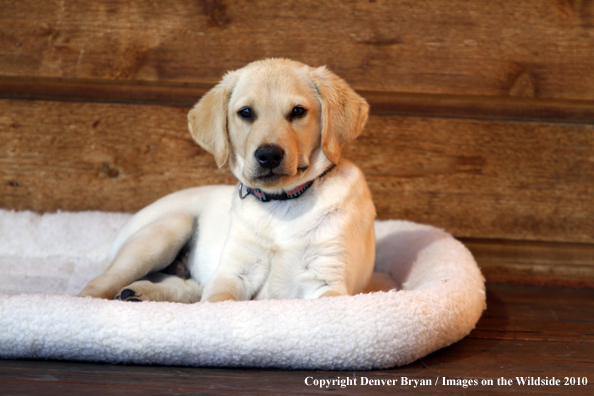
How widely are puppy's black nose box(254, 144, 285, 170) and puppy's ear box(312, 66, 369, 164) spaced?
27cm

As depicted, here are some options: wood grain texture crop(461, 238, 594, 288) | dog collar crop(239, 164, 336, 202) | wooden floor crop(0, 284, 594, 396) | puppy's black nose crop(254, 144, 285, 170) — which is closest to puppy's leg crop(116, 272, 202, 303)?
wooden floor crop(0, 284, 594, 396)

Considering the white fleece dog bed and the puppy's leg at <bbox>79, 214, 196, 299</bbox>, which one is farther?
the puppy's leg at <bbox>79, 214, 196, 299</bbox>

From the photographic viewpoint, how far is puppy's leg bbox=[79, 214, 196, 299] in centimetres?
228

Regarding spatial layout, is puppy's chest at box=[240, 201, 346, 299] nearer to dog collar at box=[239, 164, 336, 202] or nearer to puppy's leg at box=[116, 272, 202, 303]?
dog collar at box=[239, 164, 336, 202]

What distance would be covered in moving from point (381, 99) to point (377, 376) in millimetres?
2167

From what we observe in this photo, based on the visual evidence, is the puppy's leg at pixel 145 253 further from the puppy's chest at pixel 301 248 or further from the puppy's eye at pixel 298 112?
the puppy's eye at pixel 298 112

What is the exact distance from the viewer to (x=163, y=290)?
2473 millimetres

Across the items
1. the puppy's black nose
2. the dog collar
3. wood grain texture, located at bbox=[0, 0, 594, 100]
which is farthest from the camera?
wood grain texture, located at bbox=[0, 0, 594, 100]

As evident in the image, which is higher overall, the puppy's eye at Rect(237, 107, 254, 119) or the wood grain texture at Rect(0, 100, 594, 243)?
the puppy's eye at Rect(237, 107, 254, 119)

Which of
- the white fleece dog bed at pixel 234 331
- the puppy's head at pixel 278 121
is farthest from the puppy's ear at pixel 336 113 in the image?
the white fleece dog bed at pixel 234 331

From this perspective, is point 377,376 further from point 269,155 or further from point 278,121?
point 278,121

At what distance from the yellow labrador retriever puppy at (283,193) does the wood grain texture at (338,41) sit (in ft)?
3.76

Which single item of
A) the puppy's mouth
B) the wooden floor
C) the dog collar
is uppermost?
the puppy's mouth

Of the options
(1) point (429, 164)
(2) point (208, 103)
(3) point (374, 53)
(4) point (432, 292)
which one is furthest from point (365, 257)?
(3) point (374, 53)
